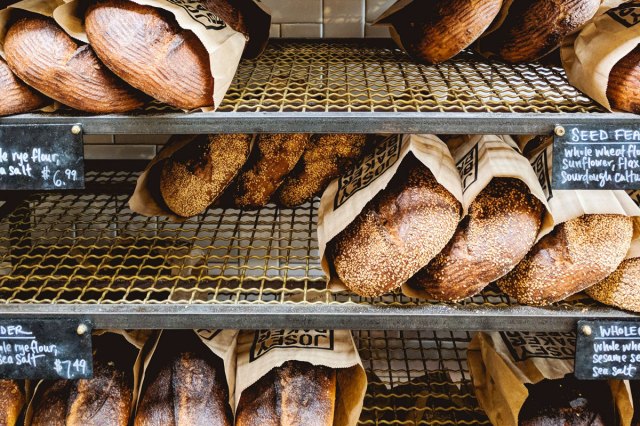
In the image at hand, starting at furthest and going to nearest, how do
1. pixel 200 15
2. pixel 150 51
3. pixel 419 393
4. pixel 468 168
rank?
pixel 419 393, pixel 468 168, pixel 200 15, pixel 150 51

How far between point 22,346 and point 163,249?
1.50 feet

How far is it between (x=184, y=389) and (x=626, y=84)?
1122 millimetres

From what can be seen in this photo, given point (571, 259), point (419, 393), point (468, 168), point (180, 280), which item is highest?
point (468, 168)

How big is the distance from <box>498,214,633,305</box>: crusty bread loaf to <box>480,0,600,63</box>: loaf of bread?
1.43ft

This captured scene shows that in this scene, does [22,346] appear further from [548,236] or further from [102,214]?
[548,236]

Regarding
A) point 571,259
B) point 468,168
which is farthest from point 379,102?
point 571,259

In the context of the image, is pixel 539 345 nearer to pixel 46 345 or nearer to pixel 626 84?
pixel 626 84

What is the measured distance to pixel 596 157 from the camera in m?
Result: 1.17

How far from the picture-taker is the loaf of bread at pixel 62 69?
3.91ft

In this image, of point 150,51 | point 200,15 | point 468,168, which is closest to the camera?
point 150,51

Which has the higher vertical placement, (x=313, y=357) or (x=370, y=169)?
(x=370, y=169)

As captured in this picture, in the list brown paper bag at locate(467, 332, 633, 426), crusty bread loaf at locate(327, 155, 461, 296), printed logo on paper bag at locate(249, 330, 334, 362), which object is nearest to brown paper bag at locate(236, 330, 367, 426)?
printed logo on paper bag at locate(249, 330, 334, 362)

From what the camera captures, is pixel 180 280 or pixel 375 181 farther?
pixel 180 280

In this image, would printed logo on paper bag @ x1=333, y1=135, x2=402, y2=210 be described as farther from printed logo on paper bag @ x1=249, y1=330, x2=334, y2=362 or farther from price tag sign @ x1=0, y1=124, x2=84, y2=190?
price tag sign @ x1=0, y1=124, x2=84, y2=190
